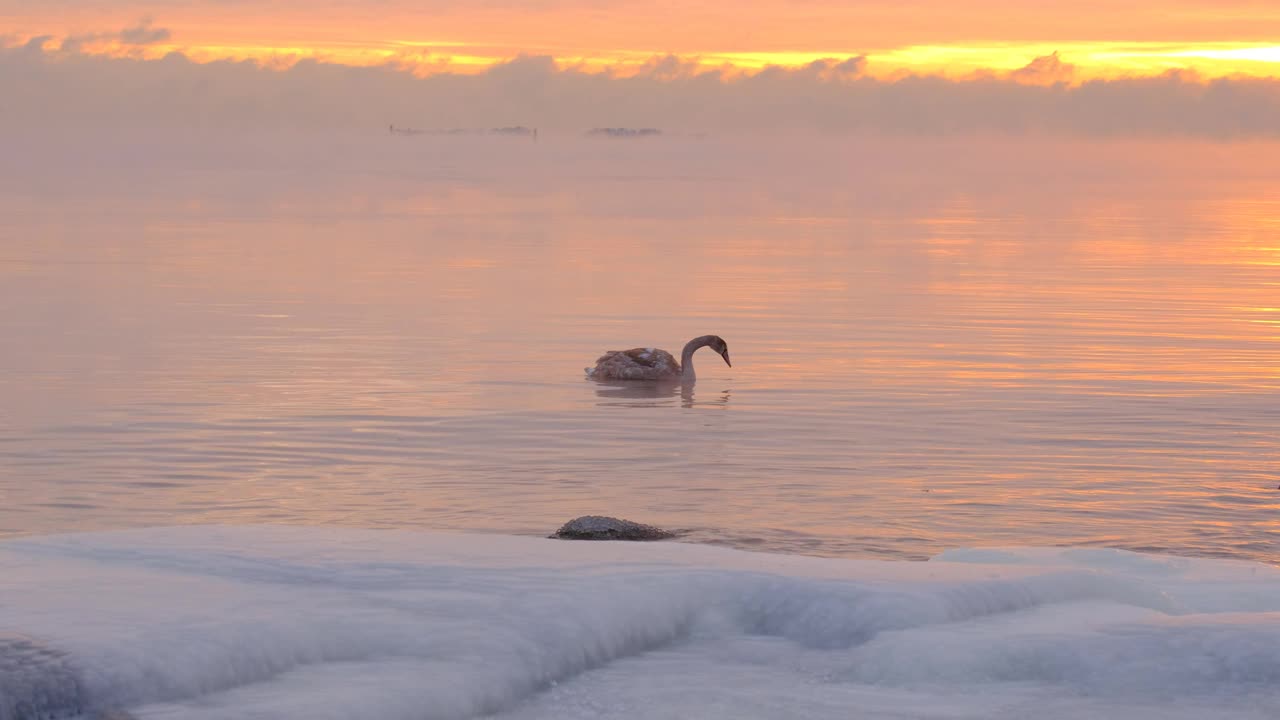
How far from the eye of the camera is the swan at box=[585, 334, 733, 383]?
83.7 ft

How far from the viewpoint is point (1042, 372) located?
26359 mm

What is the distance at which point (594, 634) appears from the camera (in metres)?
11.2

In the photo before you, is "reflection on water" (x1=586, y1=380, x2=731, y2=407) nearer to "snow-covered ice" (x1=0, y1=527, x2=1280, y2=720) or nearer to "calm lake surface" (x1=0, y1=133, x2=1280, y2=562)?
"calm lake surface" (x1=0, y1=133, x2=1280, y2=562)

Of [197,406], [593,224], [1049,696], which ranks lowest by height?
[1049,696]

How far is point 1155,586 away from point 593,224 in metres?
54.9

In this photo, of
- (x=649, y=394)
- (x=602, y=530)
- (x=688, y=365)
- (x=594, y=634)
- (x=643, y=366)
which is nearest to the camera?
(x=594, y=634)

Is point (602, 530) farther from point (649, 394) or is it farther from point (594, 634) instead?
point (649, 394)

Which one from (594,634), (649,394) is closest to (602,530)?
(594,634)

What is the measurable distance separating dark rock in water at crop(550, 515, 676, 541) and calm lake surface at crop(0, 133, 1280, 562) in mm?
762

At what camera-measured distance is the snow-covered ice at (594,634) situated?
393 inches

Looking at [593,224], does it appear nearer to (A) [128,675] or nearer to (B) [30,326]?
(B) [30,326]

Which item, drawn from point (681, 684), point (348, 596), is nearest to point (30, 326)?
point (348, 596)

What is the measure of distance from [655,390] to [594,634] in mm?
14628

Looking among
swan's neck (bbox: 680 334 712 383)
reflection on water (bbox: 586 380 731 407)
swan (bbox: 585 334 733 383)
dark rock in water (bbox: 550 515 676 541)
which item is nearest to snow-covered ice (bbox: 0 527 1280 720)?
dark rock in water (bbox: 550 515 676 541)
